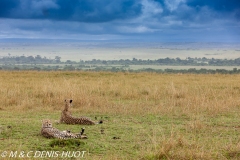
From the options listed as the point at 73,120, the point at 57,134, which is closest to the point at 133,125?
the point at 73,120

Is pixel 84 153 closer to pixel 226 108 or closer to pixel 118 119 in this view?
pixel 118 119

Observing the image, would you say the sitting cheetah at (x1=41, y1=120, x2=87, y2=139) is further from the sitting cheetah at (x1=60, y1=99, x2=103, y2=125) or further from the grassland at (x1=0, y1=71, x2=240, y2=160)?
the sitting cheetah at (x1=60, y1=99, x2=103, y2=125)

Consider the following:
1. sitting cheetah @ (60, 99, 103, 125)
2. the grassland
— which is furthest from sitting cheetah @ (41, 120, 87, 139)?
sitting cheetah @ (60, 99, 103, 125)

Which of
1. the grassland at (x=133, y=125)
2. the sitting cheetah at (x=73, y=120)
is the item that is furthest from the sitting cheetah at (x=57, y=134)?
the sitting cheetah at (x=73, y=120)

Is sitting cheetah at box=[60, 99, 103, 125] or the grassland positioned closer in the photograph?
the grassland

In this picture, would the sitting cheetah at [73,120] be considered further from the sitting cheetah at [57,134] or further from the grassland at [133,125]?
the sitting cheetah at [57,134]

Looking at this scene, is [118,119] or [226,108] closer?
[118,119]

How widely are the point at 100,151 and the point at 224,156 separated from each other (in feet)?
6.34

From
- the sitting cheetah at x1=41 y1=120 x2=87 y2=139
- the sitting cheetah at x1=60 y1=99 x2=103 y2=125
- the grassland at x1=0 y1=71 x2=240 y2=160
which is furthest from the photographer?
the sitting cheetah at x1=60 y1=99 x2=103 y2=125

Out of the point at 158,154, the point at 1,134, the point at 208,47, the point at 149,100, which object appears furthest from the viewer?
the point at 208,47

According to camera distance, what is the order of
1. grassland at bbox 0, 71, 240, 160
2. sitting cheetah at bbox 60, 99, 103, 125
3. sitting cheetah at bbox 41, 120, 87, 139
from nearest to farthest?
1. grassland at bbox 0, 71, 240, 160
2. sitting cheetah at bbox 41, 120, 87, 139
3. sitting cheetah at bbox 60, 99, 103, 125

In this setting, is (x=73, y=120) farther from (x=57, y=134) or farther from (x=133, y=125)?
(x=57, y=134)

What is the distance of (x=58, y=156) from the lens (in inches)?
244

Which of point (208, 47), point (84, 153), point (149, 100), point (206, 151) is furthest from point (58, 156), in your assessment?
point (208, 47)
